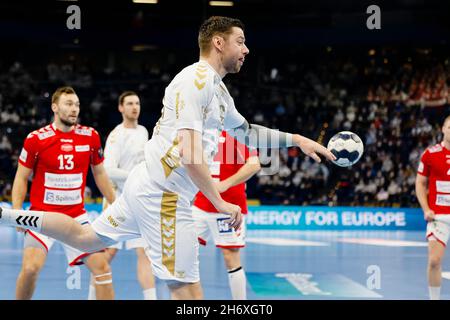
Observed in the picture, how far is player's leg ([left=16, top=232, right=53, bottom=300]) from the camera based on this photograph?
18.0ft

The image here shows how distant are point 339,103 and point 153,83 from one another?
689 cm

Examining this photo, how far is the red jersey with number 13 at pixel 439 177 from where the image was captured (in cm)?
713

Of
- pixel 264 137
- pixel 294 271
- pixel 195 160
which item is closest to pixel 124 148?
pixel 264 137

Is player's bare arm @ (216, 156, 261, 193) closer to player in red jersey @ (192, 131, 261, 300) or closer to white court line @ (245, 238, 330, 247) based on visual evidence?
player in red jersey @ (192, 131, 261, 300)

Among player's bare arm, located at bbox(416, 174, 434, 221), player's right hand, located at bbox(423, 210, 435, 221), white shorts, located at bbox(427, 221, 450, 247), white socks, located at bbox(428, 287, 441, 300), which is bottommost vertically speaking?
white socks, located at bbox(428, 287, 441, 300)

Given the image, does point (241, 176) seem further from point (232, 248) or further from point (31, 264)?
point (31, 264)

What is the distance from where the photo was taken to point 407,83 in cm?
2384

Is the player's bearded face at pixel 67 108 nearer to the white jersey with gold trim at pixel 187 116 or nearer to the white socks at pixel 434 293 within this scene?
the white jersey with gold trim at pixel 187 116

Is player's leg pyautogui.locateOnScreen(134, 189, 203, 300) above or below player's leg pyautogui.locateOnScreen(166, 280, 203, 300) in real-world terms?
above

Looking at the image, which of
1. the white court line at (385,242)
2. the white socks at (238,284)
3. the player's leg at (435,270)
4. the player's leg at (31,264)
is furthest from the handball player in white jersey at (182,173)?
the white court line at (385,242)

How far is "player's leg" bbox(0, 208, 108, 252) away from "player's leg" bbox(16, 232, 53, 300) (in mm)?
1072

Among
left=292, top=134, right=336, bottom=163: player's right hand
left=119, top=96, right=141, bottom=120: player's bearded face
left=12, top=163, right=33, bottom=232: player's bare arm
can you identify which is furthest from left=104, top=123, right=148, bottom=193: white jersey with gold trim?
left=292, top=134, right=336, bottom=163: player's right hand
